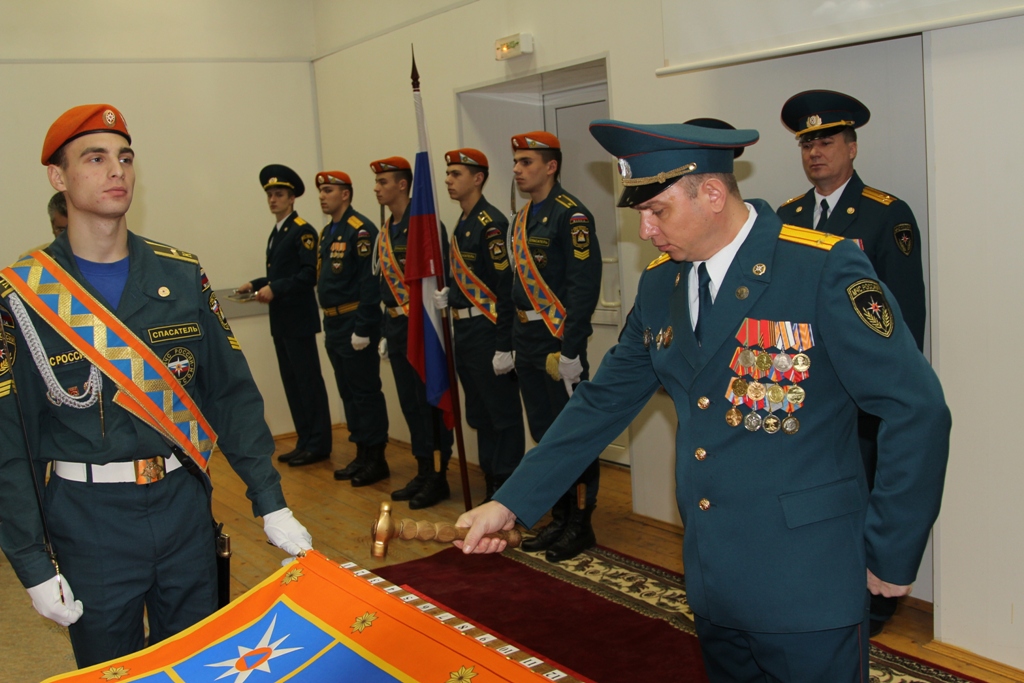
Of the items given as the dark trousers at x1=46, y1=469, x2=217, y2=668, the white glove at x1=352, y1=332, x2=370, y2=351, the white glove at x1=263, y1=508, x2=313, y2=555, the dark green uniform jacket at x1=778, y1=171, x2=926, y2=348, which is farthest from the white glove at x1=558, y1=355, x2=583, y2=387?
the dark trousers at x1=46, y1=469, x2=217, y2=668

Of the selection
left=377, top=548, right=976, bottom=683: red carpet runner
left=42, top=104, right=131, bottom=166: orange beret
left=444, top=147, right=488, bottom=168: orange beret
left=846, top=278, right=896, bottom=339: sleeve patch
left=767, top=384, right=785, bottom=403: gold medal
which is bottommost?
left=377, top=548, right=976, bottom=683: red carpet runner

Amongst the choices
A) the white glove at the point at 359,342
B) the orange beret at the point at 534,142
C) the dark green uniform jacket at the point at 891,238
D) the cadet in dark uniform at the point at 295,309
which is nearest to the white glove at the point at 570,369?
the orange beret at the point at 534,142

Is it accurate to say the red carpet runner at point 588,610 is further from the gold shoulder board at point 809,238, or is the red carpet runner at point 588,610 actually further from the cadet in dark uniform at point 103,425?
the gold shoulder board at point 809,238

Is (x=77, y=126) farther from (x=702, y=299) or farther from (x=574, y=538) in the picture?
(x=574, y=538)

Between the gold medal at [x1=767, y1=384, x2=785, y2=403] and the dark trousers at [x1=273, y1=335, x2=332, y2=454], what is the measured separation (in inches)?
171

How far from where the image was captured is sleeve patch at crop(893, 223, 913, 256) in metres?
2.73

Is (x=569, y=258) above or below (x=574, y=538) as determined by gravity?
above

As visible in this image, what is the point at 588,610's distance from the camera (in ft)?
10.6

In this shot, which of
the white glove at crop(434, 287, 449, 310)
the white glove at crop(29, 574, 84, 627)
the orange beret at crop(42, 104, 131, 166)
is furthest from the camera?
the white glove at crop(434, 287, 449, 310)

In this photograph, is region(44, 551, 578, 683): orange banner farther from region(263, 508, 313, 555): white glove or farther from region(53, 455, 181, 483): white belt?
region(53, 455, 181, 483): white belt

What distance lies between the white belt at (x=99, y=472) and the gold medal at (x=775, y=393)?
1284 millimetres

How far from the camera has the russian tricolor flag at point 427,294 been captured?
4.12m

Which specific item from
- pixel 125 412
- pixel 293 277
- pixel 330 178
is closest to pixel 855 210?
pixel 125 412

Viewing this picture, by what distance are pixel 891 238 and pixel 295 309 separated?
3682 mm
